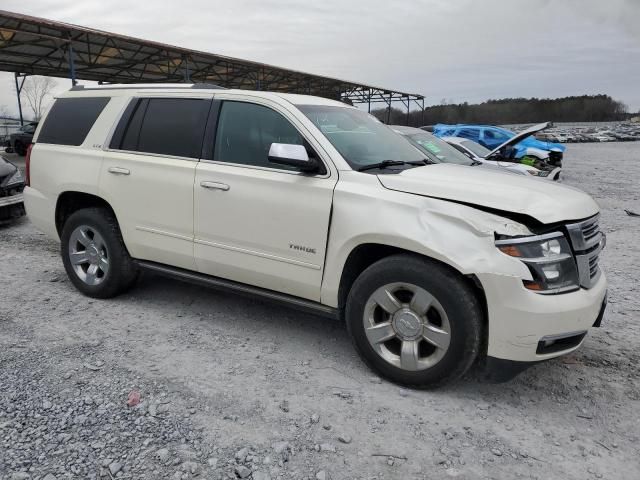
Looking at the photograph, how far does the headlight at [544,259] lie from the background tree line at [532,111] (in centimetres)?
6979

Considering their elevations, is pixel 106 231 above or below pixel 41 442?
above

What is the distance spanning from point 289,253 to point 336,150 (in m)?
0.78

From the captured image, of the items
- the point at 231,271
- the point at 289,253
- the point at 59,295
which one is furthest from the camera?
the point at 59,295

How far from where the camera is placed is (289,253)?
3420mm

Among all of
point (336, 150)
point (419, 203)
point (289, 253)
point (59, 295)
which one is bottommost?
point (59, 295)

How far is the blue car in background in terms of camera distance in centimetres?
1550

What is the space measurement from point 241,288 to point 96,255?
167 cm

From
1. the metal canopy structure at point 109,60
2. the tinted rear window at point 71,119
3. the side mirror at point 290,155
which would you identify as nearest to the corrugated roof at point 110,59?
the metal canopy structure at point 109,60

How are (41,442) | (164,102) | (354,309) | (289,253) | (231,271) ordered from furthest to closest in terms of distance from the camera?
1. (164,102)
2. (231,271)
3. (289,253)
4. (354,309)
5. (41,442)

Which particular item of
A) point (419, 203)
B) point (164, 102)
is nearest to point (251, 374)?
point (419, 203)

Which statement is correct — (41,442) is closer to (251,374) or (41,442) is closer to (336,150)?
(251,374)

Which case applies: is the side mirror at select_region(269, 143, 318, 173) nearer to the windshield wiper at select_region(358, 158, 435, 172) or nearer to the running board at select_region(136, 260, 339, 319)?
the windshield wiper at select_region(358, 158, 435, 172)

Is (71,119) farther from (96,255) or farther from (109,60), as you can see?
(109,60)

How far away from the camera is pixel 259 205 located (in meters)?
3.50
